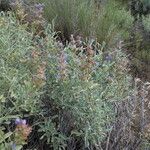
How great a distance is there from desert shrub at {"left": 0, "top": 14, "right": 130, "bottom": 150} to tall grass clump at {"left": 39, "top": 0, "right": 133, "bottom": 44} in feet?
5.09

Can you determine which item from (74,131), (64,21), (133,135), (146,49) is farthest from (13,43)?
(146,49)

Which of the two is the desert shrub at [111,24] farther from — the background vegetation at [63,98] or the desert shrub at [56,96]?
the desert shrub at [56,96]

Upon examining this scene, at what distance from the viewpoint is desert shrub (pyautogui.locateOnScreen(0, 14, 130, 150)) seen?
8.24 ft

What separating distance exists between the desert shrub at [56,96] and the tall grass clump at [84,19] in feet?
5.09

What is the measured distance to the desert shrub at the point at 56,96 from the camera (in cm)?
251

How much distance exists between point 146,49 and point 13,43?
2416 millimetres

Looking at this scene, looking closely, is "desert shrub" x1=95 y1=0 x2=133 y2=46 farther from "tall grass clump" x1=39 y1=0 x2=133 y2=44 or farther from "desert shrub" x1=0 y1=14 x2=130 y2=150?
"desert shrub" x1=0 y1=14 x2=130 y2=150

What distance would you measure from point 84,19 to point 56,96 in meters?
2.11

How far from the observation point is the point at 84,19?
4.69m

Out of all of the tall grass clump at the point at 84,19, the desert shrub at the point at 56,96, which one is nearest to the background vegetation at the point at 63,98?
the desert shrub at the point at 56,96

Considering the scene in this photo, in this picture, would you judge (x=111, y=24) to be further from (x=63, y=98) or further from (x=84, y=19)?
(x=63, y=98)

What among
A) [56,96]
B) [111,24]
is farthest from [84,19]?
[56,96]

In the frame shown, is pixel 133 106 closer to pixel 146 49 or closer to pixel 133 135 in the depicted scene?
pixel 133 135

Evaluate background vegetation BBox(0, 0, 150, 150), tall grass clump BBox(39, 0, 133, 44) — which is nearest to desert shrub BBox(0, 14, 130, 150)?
background vegetation BBox(0, 0, 150, 150)
